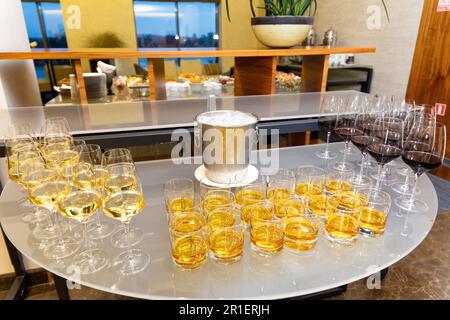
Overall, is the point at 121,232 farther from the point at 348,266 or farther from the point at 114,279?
the point at 348,266

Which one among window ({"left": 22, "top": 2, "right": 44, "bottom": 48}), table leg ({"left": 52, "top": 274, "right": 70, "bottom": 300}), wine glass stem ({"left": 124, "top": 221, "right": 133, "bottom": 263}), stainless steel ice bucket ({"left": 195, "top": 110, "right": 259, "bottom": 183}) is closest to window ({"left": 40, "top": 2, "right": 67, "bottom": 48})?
window ({"left": 22, "top": 2, "right": 44, "bottom": 48})

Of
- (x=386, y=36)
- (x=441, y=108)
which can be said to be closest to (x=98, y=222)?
(x=441, y=108)

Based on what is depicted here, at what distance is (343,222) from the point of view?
77 centimetres

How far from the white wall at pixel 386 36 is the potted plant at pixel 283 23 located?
6.86 feet

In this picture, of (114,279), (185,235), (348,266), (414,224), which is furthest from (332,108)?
(114,279)

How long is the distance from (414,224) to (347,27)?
408 centimetres

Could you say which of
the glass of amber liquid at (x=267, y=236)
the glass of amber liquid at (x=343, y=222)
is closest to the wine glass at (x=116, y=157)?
the glass of amber liquid at (x=267, y=236)

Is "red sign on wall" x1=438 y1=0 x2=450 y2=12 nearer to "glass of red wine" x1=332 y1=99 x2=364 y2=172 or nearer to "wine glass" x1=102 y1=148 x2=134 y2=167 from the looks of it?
"glass of red wine" x1=332 y1=99 x2=364 y2=172

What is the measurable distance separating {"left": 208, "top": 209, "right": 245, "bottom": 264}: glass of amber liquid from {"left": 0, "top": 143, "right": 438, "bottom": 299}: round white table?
0.02 m

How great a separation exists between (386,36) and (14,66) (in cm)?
360

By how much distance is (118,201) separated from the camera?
2.55ft

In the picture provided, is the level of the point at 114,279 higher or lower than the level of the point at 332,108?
lower

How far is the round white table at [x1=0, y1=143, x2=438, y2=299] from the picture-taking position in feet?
2.01

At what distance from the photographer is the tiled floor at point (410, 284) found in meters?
1.62
